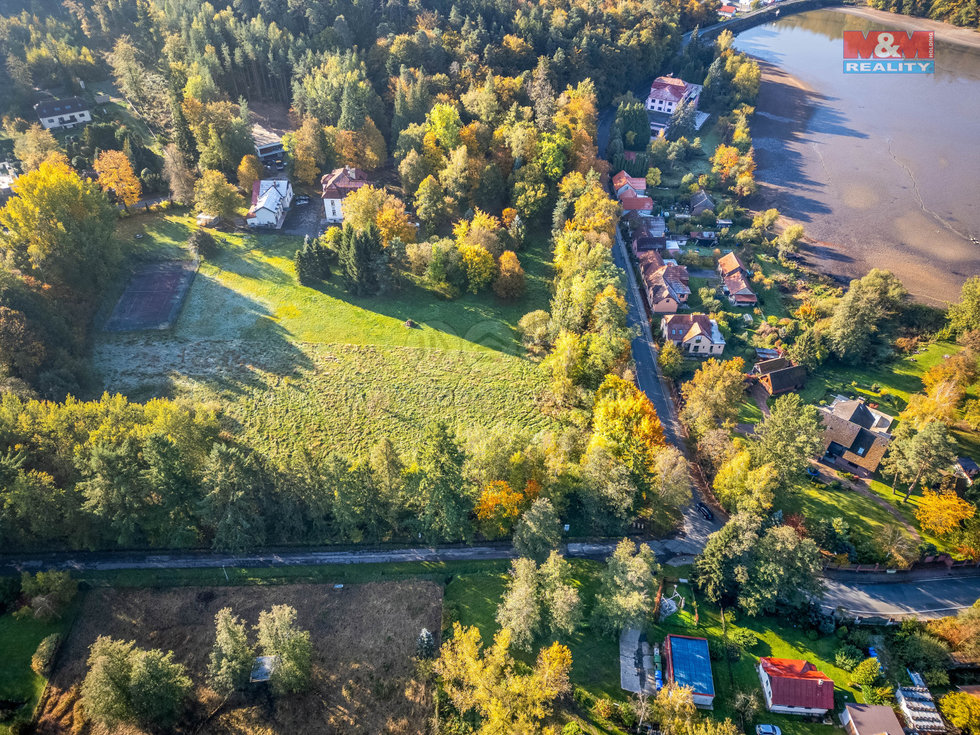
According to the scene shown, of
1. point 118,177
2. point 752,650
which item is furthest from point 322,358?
point 752,650

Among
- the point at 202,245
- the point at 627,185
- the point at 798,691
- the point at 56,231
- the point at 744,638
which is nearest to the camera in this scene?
the point at 798,691

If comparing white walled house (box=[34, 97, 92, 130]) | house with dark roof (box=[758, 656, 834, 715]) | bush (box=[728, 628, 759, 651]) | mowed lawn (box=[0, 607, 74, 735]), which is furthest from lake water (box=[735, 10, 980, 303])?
white walled house (box=[34, 97, 92, 130])

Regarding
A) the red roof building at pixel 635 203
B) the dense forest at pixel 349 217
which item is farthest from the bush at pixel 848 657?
the red roof building at pixel 635 203

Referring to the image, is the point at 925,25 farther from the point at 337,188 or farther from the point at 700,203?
the point at 337,188

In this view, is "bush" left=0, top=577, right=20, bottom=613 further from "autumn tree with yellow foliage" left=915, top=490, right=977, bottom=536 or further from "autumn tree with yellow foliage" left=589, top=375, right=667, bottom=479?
"autumn tree with yellow foliage" left=915, top=490, right=977, bottom=536

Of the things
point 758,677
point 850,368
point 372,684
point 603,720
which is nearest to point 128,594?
point 372,684

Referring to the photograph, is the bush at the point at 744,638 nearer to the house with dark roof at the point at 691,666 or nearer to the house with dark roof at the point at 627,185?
the house with dark roof at the point at 691,666
